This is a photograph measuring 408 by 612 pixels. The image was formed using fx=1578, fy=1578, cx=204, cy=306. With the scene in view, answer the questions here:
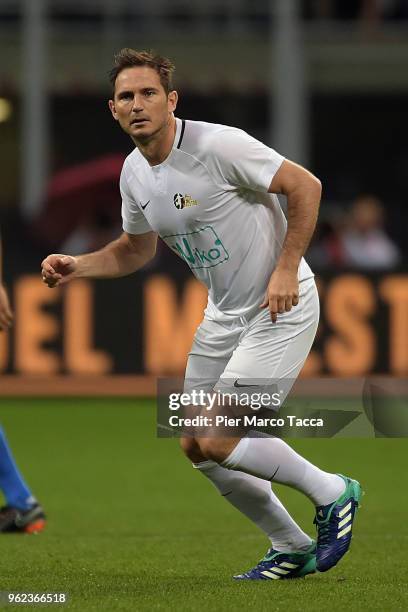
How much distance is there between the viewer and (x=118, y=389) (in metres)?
15.0

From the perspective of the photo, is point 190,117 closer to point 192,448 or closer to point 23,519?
point 23,519

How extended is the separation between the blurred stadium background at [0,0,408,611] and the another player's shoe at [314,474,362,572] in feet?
0.42

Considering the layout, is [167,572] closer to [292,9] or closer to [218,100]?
[292,9]

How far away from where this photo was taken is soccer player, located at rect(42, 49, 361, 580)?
6.41 metres

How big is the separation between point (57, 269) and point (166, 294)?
8.18 meters

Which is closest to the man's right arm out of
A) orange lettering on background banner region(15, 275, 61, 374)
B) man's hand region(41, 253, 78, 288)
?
man's hand region(41, 253, 78, 288)

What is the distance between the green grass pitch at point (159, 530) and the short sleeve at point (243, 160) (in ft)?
5.49

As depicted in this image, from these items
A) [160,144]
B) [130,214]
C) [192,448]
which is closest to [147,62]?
[160,144]

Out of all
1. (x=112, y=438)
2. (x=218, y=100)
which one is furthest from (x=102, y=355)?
(x=218, y=100)

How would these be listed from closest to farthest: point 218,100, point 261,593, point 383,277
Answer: point 261,593 < point 383,277 < point 218,100

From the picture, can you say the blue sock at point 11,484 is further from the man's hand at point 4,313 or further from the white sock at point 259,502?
the white sock at point 259,502

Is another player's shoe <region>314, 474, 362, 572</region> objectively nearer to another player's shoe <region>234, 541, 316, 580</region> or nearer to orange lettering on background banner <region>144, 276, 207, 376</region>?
another player's shoe <region>234, 541, 316, 580</region>

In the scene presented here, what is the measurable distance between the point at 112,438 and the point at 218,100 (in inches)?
548

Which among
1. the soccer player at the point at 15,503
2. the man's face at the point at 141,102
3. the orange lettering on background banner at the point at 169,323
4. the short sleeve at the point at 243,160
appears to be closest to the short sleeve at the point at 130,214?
the man's face at the point at 141,102
